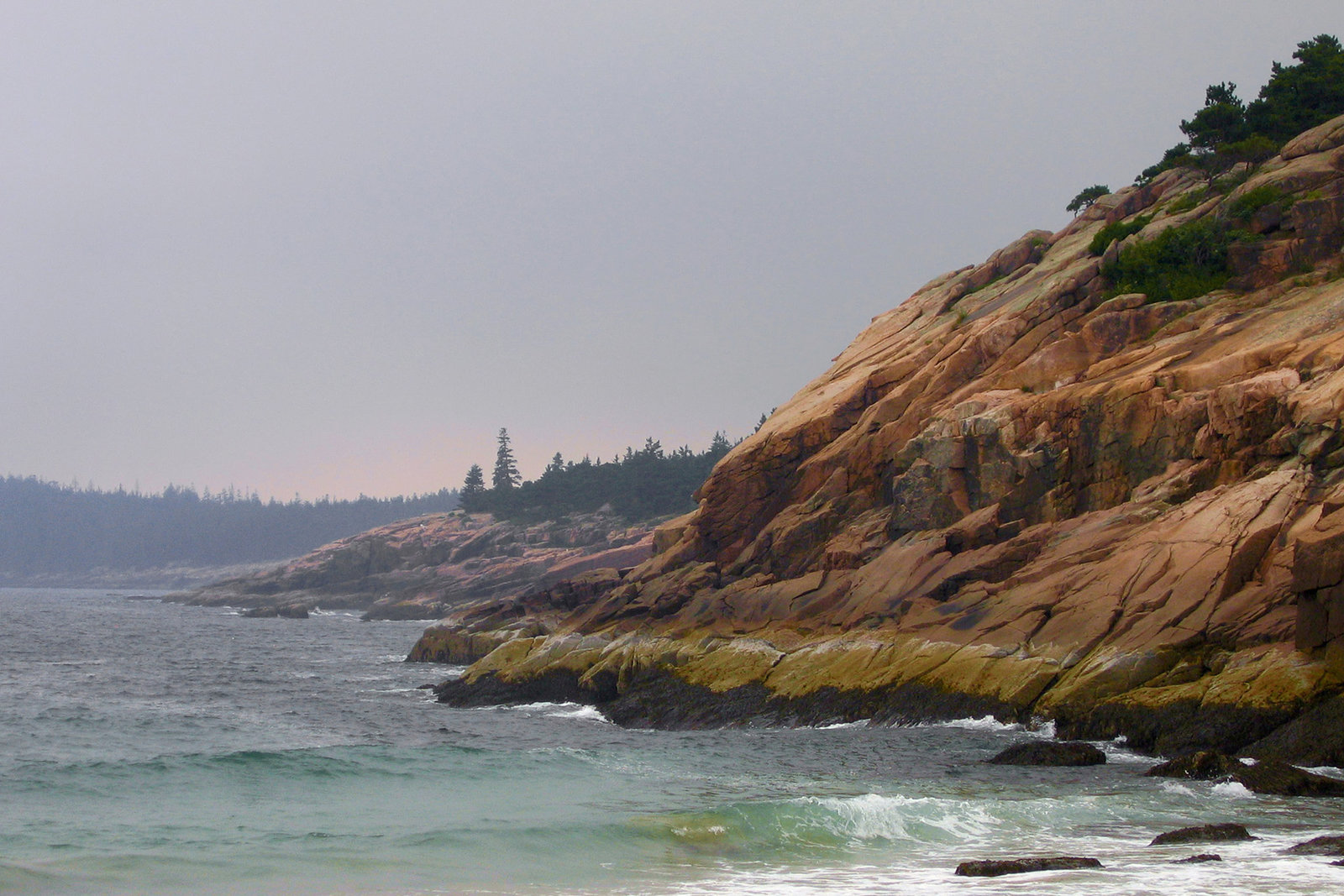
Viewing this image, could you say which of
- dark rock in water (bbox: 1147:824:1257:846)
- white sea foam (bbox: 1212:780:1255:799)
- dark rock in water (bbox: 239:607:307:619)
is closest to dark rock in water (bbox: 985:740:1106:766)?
white sea foam (bbox: 1212:780:1255:799)

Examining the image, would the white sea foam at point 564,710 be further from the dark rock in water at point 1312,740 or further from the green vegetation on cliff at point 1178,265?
the green vegetation on cliff at point 1178,265

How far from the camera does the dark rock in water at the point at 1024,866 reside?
1534 centimetres

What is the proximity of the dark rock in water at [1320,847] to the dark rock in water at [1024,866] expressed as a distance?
2757 millimetres

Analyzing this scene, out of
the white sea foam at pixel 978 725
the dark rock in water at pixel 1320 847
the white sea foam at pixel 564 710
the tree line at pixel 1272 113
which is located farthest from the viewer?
the tree line at pixel 1272 113

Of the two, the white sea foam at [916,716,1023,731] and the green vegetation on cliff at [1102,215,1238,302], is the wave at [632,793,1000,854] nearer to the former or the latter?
the white sea foam at [916,716,1023,731]

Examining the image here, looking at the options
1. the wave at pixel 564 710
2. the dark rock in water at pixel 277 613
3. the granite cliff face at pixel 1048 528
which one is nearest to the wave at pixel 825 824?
the granite cliff face at pixel 1048 528

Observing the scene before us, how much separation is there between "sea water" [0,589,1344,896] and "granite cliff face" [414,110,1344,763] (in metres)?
1.96

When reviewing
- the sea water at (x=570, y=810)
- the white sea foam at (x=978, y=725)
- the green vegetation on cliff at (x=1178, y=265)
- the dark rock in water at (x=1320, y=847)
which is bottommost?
the sea water at (x=570, y=810)

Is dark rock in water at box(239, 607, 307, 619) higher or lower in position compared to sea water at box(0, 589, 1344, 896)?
lower

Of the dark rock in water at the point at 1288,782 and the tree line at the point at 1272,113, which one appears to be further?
the tree line at the point at 1272,113

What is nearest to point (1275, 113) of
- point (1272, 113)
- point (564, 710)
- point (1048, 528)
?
point (1272, 113)

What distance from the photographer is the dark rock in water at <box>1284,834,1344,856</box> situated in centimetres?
1502

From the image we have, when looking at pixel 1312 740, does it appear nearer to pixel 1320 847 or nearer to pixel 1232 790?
pixel 1232 790

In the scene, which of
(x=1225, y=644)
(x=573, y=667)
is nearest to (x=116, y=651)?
(x=573, y=667)
